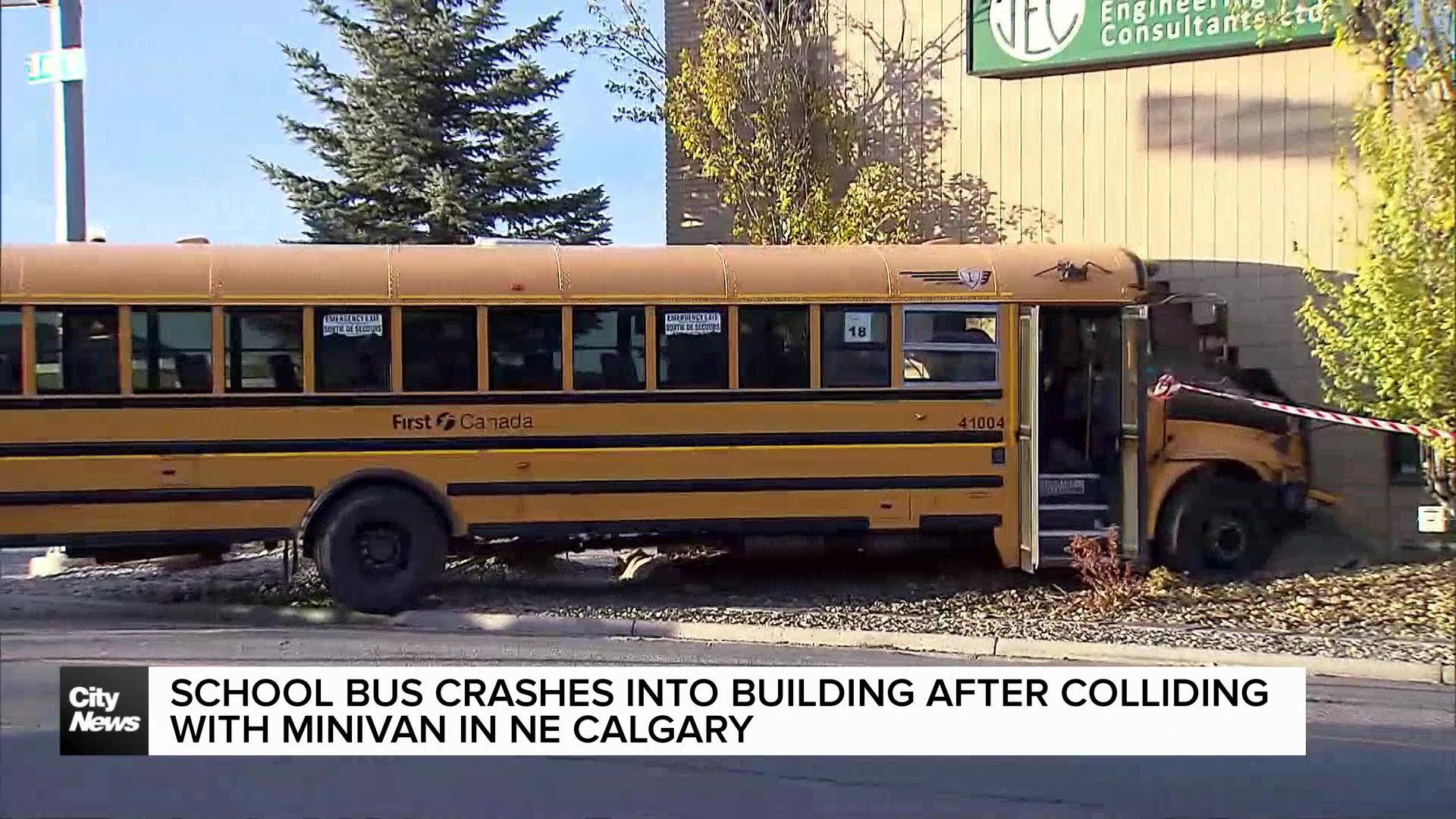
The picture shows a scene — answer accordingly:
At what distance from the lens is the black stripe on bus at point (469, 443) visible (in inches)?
357

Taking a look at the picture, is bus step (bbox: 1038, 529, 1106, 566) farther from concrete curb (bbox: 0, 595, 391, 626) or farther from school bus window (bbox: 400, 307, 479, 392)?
concrete curb (bbox: 0, 595, 391, 626)

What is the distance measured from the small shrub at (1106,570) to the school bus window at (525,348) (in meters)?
3.97

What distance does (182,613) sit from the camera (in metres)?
9.68

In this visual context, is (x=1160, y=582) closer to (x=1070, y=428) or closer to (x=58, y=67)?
(x=1070, y=428)

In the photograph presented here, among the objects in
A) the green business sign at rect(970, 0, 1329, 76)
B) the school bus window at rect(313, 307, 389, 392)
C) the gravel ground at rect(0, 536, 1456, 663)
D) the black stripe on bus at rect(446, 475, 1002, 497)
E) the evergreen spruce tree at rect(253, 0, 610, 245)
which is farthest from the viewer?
the evergreen spruce tree at rect(253, 0, 610, 245)

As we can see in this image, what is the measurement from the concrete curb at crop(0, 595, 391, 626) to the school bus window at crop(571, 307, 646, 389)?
7.41 feet

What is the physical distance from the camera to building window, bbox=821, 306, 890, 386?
984 cm

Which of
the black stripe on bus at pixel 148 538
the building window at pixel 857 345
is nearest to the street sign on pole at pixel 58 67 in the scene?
the black stripe on bus at pixel 148 538

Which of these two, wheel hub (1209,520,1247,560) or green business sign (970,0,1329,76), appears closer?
wheel hub (1209,520,1247,560)

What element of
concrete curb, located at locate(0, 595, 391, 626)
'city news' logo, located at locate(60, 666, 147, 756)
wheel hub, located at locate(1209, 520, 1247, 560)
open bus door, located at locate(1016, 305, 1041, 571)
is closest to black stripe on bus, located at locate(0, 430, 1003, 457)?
open bus door, located at locate(1016, 305, 1041, 571)

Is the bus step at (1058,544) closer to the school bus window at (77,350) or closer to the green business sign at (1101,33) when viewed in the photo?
the green business sign at (1101,33)

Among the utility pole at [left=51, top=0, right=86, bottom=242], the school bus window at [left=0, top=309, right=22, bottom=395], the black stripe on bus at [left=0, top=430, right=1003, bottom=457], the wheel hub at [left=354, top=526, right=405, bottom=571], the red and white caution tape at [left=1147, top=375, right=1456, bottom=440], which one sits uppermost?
the utility pole at [left=51, top=0, right=86, bottom=242]

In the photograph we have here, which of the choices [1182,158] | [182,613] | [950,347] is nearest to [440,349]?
[182,613]

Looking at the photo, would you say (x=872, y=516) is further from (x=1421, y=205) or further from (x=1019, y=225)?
(x=1019, y=225)
